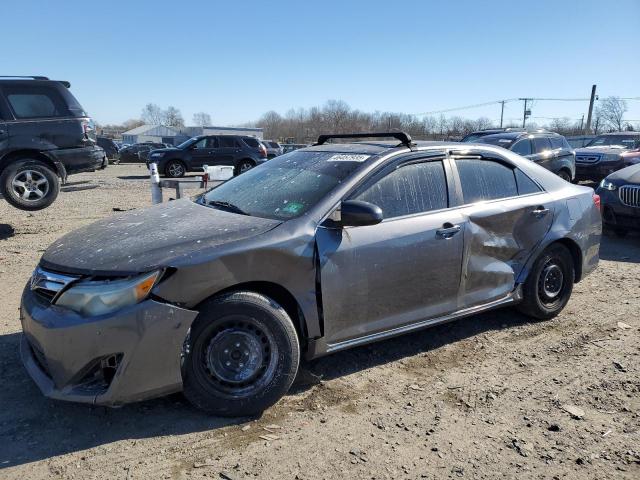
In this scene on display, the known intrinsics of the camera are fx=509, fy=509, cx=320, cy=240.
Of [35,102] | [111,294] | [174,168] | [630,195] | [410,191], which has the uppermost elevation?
[35,102]

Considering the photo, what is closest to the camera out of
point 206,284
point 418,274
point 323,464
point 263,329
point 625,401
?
point 323,464

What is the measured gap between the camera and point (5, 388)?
330cm

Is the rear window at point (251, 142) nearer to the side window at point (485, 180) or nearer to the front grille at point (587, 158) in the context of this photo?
the front grille at point (587, 158)

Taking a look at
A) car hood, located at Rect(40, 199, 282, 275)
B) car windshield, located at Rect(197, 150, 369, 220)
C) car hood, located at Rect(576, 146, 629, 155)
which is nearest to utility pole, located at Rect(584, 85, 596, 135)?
car hood, located at Rect(576, 146, 629, 155)

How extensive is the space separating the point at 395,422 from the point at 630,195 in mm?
6827

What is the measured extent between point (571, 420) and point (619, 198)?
6240mm

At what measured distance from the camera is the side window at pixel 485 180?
4035 mm

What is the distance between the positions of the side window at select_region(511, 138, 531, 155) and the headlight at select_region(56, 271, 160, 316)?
1140 centimetres

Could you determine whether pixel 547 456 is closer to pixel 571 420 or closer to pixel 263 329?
pixel 571 420

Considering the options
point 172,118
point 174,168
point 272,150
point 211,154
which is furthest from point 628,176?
point 172,118

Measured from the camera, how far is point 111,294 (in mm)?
2664

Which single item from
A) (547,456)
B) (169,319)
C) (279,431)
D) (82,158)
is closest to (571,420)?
(547,456)

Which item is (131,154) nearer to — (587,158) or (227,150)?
(227,150)

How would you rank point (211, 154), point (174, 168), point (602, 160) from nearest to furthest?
1. point (602, 160)
2. point (174, 168)
3. point (211, 154)
